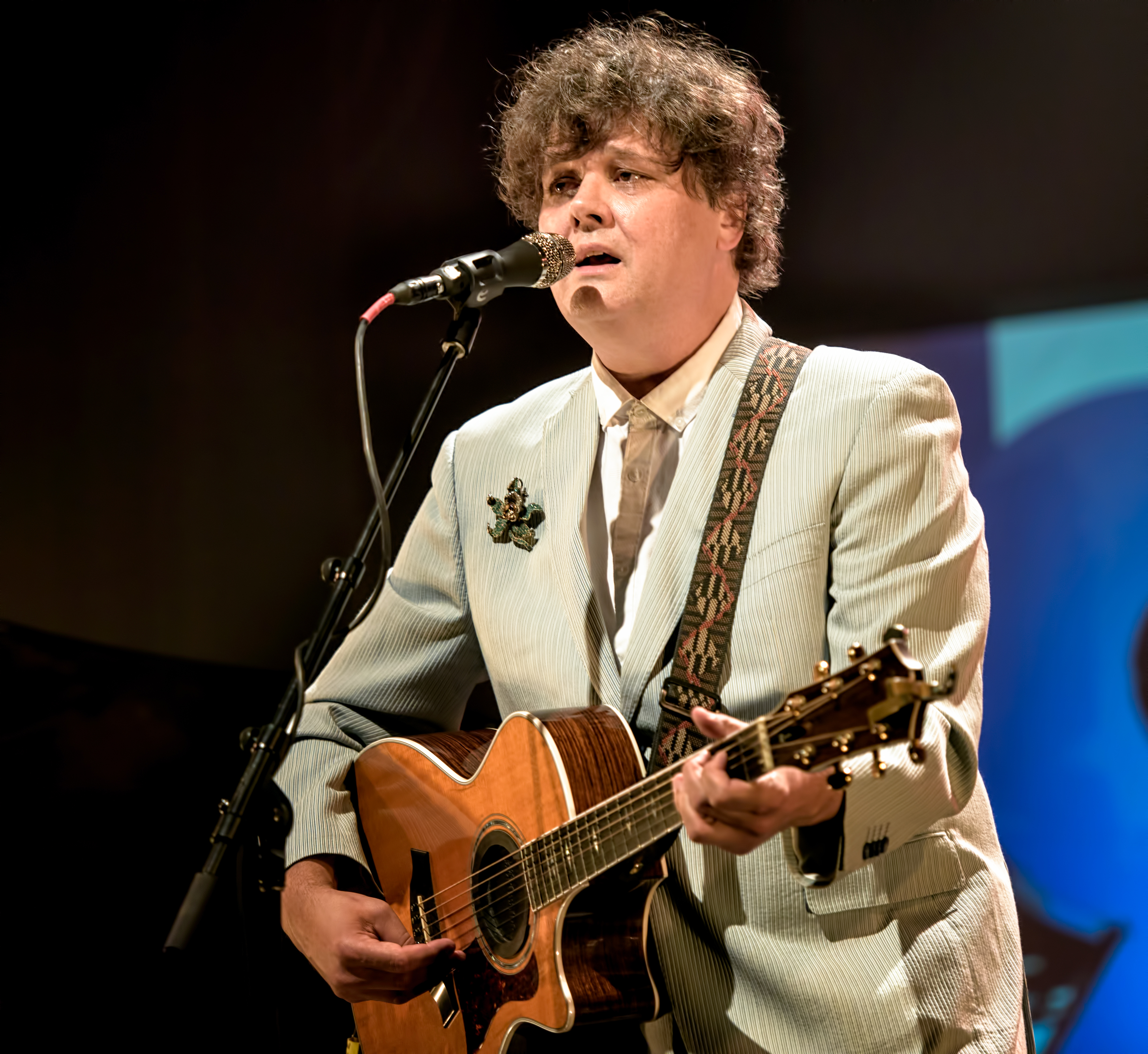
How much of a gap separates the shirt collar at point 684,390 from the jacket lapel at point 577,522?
5 centimetres

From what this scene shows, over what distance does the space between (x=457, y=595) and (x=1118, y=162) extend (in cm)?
182

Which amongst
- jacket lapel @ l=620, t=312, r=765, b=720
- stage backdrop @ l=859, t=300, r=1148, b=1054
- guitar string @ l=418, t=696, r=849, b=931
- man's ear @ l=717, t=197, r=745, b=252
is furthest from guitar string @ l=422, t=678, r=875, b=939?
stage backdrop @ l=859, t=300, r=1148, b=1054

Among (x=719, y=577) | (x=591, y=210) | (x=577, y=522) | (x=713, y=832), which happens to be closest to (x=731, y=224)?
(x=591, y=210)

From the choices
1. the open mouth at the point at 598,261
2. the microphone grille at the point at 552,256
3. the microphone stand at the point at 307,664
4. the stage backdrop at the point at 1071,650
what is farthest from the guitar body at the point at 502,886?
the stage backdrop at the point at 1071,650

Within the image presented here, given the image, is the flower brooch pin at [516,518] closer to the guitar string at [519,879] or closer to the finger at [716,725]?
the guitar string at [519,879]

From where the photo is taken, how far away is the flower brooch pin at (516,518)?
6.59ft

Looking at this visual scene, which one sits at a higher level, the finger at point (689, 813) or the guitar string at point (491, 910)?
the finger at point (689, 813)

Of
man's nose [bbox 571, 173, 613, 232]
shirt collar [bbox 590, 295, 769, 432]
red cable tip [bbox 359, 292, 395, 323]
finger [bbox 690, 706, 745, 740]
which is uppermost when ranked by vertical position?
man's nose [bbox 571, 173, 613, 232]

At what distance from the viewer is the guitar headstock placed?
1.10 metres

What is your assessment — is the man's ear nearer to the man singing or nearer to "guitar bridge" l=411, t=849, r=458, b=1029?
the man singing

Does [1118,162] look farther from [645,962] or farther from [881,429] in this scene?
[645,962]

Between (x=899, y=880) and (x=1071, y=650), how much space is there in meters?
1.25

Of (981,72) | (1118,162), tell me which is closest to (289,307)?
(981,72)

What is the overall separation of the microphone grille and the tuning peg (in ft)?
2.96
